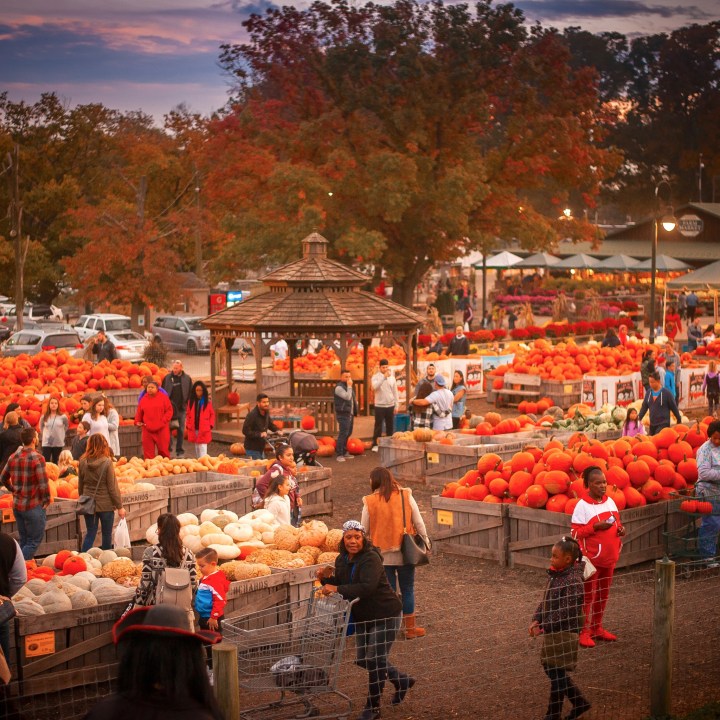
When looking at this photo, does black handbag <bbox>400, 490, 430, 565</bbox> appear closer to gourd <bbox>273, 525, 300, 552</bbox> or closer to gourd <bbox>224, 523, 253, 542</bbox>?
gourd <bbox>273, 525, 300, 552</bbox>

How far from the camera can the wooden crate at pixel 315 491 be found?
1622 cm

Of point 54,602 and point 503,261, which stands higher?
point 503,261

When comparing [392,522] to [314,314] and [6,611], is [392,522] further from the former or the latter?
[314,314]

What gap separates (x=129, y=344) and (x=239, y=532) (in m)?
30.5

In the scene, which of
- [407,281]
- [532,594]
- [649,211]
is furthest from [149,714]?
[649,211]

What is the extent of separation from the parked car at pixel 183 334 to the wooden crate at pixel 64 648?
35611mm

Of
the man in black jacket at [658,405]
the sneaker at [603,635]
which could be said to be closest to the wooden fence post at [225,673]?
the sneaker at [603,635]

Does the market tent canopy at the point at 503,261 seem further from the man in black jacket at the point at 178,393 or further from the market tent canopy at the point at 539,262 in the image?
the man in black jacket at the point at 178,393

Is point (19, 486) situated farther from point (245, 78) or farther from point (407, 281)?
point (245, 78)

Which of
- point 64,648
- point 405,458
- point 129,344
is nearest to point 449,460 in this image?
point 405,458

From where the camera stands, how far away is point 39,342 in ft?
127

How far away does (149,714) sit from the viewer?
14.0 ft

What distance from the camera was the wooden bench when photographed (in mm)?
27453

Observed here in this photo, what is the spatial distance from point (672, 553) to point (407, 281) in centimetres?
2999
